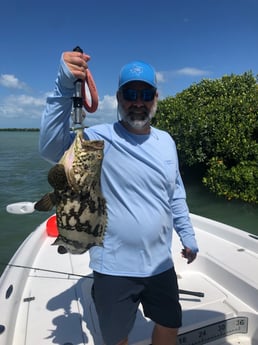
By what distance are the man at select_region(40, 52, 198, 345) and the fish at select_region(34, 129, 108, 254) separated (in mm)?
207

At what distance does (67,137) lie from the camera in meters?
1.73

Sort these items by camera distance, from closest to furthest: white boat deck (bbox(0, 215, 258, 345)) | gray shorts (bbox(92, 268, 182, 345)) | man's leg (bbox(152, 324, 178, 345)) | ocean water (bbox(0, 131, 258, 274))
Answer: gray shorts (bbox(92, 268, 182, 345)) < man's leg (bbox(152, 324, 178, 345)) < white boat deck (bbox(0, 215, 258, 345)) < ocean water (bbox(0, 131, 258, 274))

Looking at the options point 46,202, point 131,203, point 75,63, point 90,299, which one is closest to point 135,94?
point 75,63

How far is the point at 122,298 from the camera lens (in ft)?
6.13

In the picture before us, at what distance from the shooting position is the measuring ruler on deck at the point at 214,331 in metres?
2.77

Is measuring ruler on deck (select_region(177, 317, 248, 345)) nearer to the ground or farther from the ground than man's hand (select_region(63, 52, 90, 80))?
nearer to the ground

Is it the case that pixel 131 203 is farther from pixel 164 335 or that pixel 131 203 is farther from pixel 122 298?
pixel 164 335

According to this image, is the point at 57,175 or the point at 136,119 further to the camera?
the point at 136,119

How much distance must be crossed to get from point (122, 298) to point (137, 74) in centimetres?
129

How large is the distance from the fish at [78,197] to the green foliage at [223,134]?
27.8 ft

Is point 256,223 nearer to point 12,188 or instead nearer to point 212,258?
point 212,258

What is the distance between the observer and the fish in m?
1.53

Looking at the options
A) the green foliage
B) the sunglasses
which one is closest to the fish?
the sunglasses

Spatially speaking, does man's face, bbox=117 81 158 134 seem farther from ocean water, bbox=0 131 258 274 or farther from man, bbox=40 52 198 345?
ocean water, bbox=0 131 258 274
